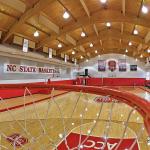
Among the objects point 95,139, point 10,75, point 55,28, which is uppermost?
point 55,28

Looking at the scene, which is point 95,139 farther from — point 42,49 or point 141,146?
point 42,49

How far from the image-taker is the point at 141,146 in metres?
4.09

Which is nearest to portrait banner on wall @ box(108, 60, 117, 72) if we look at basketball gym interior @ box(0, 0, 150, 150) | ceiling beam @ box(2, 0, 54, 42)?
basketball gym interior @ box(0, 0, 150, 150)

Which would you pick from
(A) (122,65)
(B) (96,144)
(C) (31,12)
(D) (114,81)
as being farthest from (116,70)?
(B) (96,144)

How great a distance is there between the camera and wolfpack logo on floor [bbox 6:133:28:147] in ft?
13.7

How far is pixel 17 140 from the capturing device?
4484 mm

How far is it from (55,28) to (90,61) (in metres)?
14.8

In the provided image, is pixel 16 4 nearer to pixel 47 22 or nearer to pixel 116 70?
pixel 47 22

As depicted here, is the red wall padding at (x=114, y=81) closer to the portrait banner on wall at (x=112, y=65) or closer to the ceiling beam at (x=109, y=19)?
the portrait banner on wall at (x=112, y=65)

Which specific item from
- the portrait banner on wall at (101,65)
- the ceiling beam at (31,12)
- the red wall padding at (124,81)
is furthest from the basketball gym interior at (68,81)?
the portrait banner on wall at (101,65)

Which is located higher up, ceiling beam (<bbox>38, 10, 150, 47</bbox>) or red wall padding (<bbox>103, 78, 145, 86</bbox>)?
ceiling beam (<bbox>38, 10, 150, 47</bbox>)

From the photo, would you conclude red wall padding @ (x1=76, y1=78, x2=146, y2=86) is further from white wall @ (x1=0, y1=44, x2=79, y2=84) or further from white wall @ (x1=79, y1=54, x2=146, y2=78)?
white wall @ (x1=0, y1=44, x2=79, y2=84)

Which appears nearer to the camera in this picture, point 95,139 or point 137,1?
point 95,139

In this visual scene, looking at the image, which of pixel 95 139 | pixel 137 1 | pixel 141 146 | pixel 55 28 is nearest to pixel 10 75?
pixel 55 28
